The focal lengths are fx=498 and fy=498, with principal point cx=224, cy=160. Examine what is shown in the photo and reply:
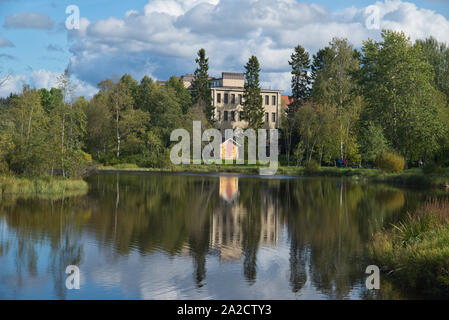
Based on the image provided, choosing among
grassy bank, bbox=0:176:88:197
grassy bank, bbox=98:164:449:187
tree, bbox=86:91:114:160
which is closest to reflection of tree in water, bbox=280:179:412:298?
grassy bank, bbox=98:164:449:187

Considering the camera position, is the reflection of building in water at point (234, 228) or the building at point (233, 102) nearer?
the reflection of building in water at point (234, 228)

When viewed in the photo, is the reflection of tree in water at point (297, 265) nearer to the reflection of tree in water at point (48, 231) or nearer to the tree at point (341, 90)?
the reflection of tree in water at point (48, 231)

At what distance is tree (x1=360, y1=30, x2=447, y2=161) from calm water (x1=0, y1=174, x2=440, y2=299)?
87.8 feet

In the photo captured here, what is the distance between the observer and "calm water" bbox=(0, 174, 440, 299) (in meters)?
12.9

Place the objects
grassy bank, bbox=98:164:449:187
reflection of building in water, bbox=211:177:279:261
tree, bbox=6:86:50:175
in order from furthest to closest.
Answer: grassy bank, bbox=98:164:449:187 < tree, bbox=6:86:50:175 < reflection of building in water, bbox=211:177:279:261

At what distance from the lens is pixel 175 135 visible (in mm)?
75750

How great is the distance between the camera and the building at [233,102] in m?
94.2

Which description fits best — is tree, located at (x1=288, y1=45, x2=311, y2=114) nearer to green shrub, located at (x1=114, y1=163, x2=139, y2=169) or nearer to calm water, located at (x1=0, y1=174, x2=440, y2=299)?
green shrub, located at (x1=114, y1=163, x2=139, y2=169)

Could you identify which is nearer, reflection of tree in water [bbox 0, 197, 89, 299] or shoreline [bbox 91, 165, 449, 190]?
reflection of tree in water [bbox 0, 197, 89, 299]

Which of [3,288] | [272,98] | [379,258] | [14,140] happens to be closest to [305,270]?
[379,258]

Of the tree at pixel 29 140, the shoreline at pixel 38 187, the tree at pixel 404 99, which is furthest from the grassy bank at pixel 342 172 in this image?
the shoreline at pixel 38 187

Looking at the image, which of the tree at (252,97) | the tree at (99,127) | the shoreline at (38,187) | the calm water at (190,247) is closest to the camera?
the calm water at (190,247)

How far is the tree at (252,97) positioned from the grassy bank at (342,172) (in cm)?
1648
